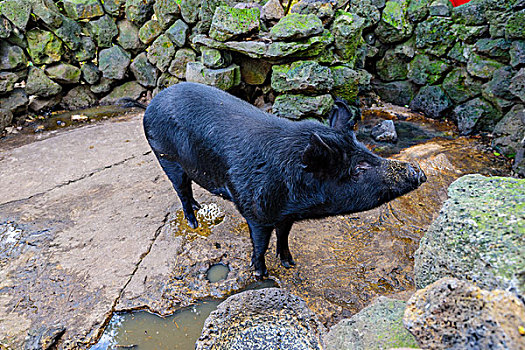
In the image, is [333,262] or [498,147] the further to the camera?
[498,147]

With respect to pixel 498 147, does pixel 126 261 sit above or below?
below

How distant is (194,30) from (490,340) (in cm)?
686

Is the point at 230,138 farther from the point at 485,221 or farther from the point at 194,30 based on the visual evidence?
the point at 194,30

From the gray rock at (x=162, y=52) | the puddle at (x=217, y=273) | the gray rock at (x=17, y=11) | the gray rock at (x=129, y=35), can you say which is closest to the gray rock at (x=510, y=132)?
the puddle at (x=217, y=273)

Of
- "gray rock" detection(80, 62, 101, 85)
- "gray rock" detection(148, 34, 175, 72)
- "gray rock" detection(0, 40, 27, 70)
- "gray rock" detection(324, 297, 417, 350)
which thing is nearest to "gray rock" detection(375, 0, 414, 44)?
"gray rock" detection(148, 34, 175, 72)

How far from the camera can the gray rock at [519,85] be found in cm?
455

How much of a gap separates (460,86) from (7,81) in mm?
8151

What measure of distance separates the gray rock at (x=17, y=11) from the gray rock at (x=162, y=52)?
228 cm

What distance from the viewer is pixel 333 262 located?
2.96 metres

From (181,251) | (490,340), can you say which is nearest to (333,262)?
(181,251)

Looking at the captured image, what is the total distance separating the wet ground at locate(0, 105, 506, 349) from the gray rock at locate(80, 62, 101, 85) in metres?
3.07

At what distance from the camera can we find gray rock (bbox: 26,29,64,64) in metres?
6.48

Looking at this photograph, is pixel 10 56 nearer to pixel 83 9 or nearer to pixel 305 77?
pixel 83 9

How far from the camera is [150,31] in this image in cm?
695
